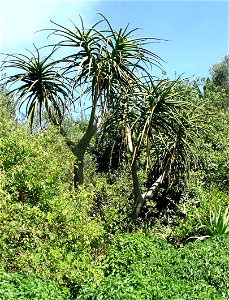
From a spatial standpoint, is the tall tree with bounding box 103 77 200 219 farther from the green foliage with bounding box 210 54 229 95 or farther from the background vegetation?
the green foliage with bounding box 210 54 229 95

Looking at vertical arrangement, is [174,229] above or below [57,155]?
below

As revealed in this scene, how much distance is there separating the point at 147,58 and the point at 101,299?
6040 millimetres

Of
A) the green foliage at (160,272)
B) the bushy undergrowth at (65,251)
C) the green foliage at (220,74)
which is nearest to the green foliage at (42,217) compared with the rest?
the bushy undergrowth at (65,251)

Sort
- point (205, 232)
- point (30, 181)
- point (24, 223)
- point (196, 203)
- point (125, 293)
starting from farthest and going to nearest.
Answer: point (196, 203), point (205, 232), point (30, 181), point (24, 223), point (125, 293)

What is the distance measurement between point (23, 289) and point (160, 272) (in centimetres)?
263

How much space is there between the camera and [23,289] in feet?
15.1

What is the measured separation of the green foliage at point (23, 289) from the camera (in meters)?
4.34

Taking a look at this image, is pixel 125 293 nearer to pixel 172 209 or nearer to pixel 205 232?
pixel 205 232

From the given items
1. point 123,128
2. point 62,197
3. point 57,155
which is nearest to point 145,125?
point 123,128

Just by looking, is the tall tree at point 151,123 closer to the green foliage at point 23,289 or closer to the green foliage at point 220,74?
the green foliage at point 23,289

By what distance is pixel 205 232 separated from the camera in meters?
11.7

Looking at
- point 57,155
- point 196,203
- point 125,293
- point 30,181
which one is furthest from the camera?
point 196,203

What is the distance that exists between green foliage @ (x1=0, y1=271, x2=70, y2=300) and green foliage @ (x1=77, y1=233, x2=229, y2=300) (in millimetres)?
481

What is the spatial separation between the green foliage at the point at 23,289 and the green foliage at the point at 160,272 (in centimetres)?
48
